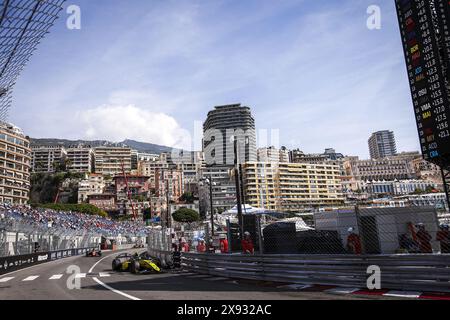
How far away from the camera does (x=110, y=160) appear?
19200cm

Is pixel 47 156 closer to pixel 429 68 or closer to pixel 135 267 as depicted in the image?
pixel 135 267

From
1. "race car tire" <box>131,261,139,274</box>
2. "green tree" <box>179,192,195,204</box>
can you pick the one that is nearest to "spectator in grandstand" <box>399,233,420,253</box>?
"race car tire" <box>131,261,139,274</box>

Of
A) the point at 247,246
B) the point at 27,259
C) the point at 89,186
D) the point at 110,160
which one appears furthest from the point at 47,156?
the point at 247,246

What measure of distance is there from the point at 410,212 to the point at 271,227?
5163mm

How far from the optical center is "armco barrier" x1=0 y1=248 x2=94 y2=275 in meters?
18.9

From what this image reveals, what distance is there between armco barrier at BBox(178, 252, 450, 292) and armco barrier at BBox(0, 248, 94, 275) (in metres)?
13.1

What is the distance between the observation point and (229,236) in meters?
15.1

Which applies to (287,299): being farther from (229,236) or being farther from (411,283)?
(229,236)

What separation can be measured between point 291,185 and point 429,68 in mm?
141912

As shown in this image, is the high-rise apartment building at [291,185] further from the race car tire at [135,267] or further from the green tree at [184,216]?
the race car tire at [135,267]

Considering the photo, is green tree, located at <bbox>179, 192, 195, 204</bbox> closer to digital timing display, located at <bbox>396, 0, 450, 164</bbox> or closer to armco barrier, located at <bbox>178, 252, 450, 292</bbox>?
digital timing display, located at <bbox>396, 0, 450, 164</bbox>
